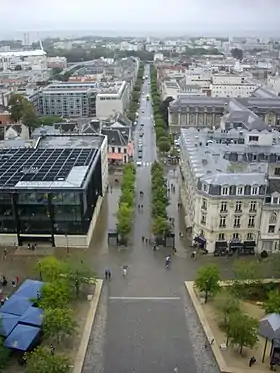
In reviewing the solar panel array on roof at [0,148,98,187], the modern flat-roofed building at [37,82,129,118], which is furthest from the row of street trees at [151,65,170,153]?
the solar panel array on roof at [0,148,98,187]

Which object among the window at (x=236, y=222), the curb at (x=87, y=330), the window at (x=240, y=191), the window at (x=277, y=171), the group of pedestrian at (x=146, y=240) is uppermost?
the window at (x=240, y=191)

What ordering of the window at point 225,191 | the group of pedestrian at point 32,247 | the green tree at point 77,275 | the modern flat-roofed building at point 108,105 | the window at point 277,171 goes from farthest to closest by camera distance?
the modern flat-roofed building at point 108,105 < the window at point 277,171 < the group of pedestrian at point 32,247 < the window at point 225,191 < the green tree at point 77,275

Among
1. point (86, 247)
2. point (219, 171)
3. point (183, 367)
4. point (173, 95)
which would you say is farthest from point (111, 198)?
point (173, 95)

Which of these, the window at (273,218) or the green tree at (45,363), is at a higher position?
the window at (273,218)

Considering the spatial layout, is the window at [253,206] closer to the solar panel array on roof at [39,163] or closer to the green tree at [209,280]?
the green tree at [209,280]

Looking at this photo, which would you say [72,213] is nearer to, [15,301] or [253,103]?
Result: [15,301]

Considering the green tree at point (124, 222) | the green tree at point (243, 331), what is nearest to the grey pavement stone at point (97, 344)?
the green tree at point (243, 331)

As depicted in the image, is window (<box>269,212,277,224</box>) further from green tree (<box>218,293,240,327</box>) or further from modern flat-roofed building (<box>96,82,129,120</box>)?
modern flat-roofed building (<box>96,82,129,120</box>)
